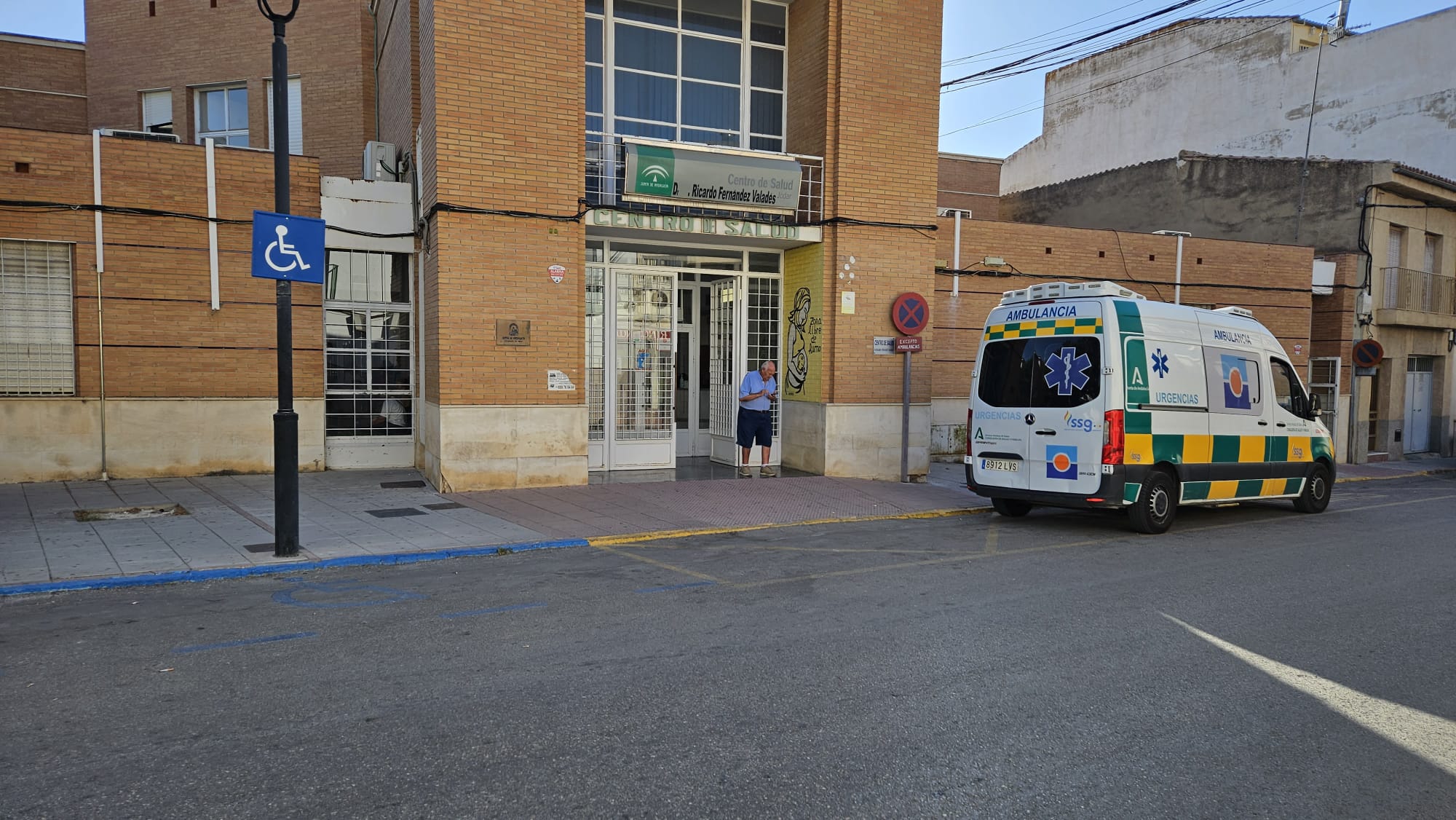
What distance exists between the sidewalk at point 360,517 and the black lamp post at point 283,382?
312 millimetres

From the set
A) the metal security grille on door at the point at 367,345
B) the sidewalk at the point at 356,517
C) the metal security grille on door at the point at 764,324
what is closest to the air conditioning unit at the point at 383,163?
the metal security grille on door at the point at 367,345

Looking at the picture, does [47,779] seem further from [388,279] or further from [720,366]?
[720,366]

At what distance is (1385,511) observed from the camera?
12.2 m

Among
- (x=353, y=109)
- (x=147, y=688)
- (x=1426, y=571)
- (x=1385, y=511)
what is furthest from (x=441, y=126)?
(x=1385, y=511)

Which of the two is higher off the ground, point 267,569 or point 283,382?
point 283,382

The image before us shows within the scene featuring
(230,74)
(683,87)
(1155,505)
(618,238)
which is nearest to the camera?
(1155,505)

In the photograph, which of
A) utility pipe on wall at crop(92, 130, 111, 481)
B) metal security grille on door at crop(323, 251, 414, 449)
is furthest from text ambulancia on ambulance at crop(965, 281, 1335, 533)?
utility pipe on wall at crop(92, 130, 111, 481)

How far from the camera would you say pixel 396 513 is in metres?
9.79

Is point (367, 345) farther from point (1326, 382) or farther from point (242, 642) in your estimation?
point (1326, 382)

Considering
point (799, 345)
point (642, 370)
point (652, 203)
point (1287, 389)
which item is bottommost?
point (1287, 389)

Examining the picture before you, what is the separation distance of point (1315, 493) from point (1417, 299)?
14380 millimetres

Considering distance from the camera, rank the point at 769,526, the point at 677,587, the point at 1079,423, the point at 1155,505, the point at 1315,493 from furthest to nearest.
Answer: the point at 1315,493
the point at 769,526
the point at 1155,505
the point at 1079,423
the point at 677,587

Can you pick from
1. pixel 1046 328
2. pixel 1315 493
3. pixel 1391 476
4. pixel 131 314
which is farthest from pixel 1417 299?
pixel 131 314

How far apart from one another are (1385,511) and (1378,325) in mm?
11450
